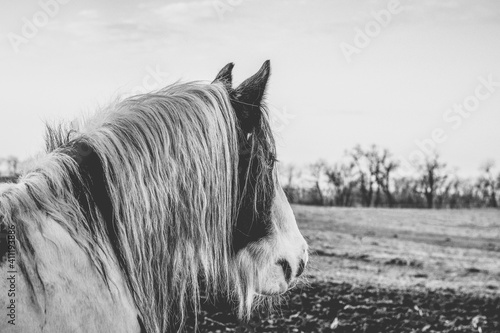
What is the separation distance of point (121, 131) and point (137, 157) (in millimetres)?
141

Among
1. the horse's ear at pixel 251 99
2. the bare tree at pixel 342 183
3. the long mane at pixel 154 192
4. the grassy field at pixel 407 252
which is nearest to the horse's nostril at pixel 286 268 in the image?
the long mane at pixel 154 192

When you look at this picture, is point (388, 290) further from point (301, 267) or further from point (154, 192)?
point (154, 192)

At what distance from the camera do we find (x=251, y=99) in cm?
277

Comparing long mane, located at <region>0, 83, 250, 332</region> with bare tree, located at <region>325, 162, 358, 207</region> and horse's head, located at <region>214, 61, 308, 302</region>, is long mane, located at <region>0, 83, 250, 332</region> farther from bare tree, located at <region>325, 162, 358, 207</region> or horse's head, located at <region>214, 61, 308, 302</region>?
bare tree, located at <region>325, 162, 358, 207</region>

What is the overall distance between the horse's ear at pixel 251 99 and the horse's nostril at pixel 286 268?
27.6 inches

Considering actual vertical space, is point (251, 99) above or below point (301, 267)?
above

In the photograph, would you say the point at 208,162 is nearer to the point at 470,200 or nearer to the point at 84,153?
the point at 84,153

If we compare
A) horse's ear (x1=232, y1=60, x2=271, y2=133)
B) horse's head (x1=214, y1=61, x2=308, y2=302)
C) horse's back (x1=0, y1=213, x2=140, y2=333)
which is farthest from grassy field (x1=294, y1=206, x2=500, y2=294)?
horse's back (x1=0, y1=213, x2=140, y2=333)

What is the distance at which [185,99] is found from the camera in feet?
8.34

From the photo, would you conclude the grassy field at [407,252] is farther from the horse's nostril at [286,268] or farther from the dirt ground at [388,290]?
the horse's nostril at [286,268]

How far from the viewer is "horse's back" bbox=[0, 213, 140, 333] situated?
177 centimetres

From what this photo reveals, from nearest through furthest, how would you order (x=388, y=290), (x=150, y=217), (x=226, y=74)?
(x=150, y=217) → (x=226, y=74) → (x=388, y=290)

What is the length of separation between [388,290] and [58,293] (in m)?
9.56

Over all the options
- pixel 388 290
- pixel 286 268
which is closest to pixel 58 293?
pixel 286 268
